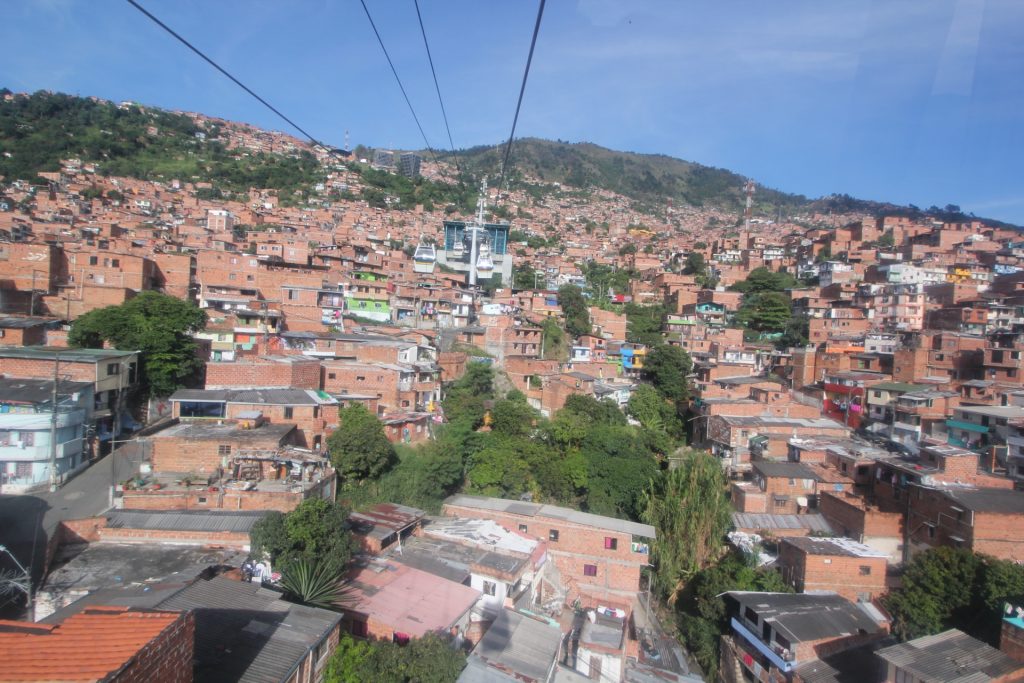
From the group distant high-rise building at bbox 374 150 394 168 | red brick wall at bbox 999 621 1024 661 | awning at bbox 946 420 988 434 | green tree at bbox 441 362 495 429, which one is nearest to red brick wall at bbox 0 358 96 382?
green tree at bbox 441 362 495 429

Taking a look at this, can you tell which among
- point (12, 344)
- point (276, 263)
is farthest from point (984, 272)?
point (12, 344)

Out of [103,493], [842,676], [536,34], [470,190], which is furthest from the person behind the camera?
[470,190]

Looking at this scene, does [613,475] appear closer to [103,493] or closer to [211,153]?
[103,493]

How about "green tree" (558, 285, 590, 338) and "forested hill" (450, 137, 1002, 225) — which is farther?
"forested hill" (450, 137, 1002, 225)

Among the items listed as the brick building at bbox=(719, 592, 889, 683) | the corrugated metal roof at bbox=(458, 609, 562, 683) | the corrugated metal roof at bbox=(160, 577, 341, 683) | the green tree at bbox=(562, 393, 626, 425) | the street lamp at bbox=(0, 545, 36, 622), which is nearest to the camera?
the corrugated metal roof at bbox=(160, 577, 341, 683)

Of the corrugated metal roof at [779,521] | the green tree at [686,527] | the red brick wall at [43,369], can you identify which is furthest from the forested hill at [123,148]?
the corrugated metal roof at [779,521]

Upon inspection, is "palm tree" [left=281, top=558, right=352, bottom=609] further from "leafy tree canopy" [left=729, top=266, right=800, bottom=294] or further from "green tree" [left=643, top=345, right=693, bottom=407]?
"leafy tree canopy" [left=729, top=266, right=800, bottom=294]
